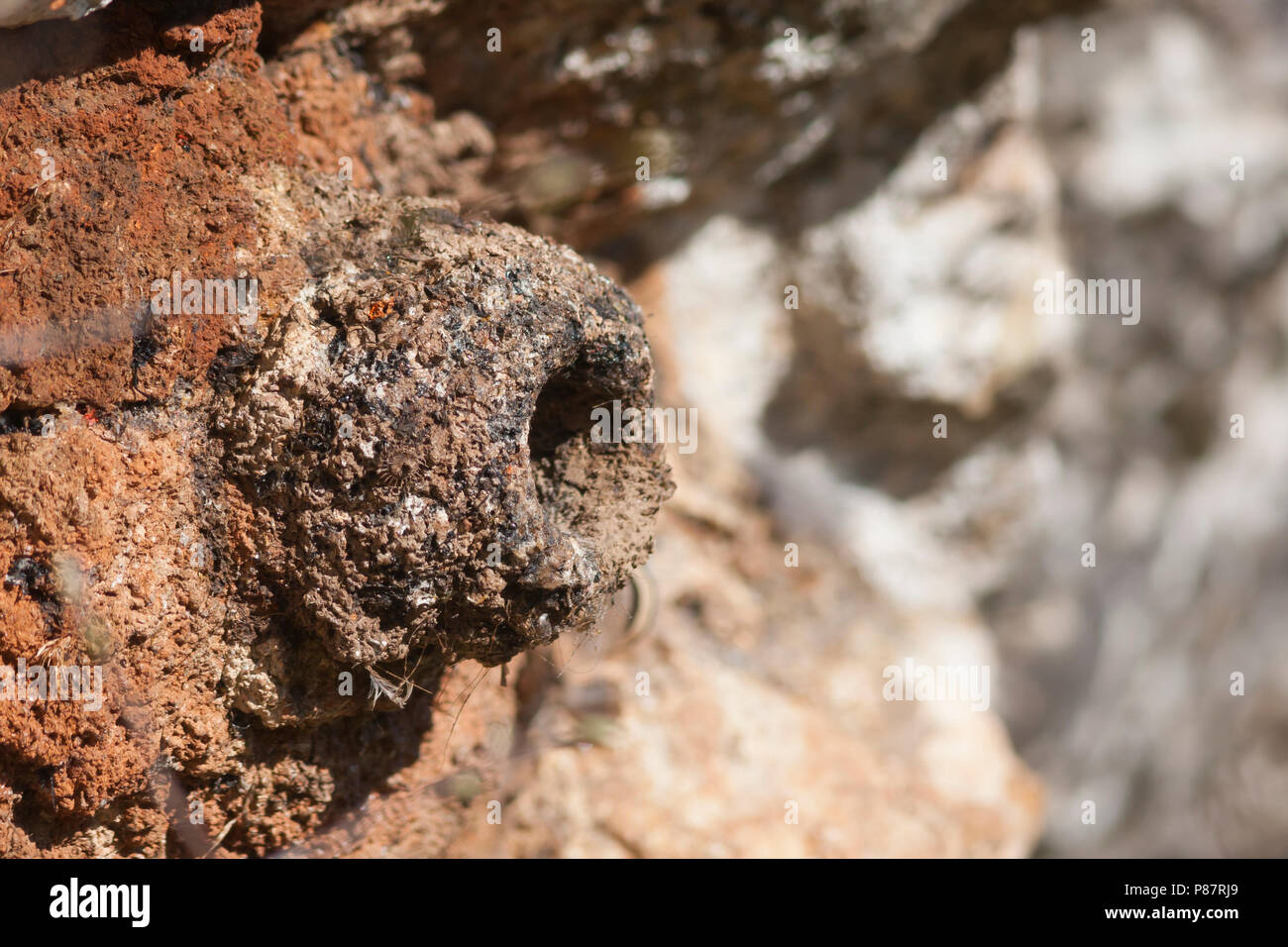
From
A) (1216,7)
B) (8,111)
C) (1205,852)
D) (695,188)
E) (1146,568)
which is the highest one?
(1216,7)

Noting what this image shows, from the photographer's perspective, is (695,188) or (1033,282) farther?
(1033,282)

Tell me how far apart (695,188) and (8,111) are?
1651 millimetres

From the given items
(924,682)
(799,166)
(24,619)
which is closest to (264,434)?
(24,619)

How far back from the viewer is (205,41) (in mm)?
1315

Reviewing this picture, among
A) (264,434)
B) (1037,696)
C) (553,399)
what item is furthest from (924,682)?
(264,434)

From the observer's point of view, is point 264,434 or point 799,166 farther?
point 799,166

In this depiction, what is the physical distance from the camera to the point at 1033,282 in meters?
2.95

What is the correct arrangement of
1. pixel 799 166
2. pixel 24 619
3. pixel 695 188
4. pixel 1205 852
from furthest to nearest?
pixel 1205 852, pixel 799 166, pixel 695 188, pixel 24 619

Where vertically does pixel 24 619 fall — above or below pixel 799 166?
below

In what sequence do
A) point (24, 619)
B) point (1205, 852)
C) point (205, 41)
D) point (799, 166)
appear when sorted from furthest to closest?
point (1205, 852) → point (799, 166) → point (205, 41) → point (24, 619)

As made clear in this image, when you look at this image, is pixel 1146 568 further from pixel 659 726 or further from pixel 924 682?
pixel 659 726

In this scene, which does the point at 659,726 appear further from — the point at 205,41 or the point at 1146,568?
the point at 1146,568
